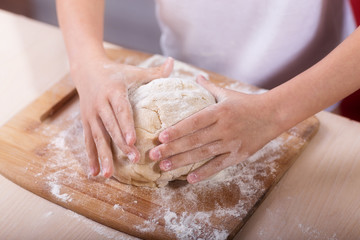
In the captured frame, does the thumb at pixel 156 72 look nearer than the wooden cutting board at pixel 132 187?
No

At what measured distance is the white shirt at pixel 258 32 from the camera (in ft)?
4.47

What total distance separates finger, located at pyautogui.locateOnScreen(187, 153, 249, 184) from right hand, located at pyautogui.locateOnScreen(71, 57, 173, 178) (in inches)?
5.7

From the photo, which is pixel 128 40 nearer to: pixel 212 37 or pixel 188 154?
pixel 212 37

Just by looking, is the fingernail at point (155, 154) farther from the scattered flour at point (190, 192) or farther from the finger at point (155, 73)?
the finger at point (155, 73)

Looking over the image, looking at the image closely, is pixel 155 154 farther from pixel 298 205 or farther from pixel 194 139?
pixel 298 205

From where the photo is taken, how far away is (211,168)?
103cm

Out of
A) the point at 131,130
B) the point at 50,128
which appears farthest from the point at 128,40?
the point at 131,130

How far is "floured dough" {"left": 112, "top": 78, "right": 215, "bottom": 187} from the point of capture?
105 centimetres

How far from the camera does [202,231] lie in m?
0.98

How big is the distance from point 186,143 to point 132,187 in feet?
0.65

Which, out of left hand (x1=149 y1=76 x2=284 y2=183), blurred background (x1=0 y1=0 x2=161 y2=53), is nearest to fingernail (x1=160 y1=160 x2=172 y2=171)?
left hand (x1=149 y1=76 x2=284 y2=183)

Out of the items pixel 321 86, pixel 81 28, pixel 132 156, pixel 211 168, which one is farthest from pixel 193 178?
pixel 81 28

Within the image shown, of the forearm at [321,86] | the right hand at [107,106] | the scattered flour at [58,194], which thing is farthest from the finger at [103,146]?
the forearm at [321,86]

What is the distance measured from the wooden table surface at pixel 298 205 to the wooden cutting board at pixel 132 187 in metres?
0.03
